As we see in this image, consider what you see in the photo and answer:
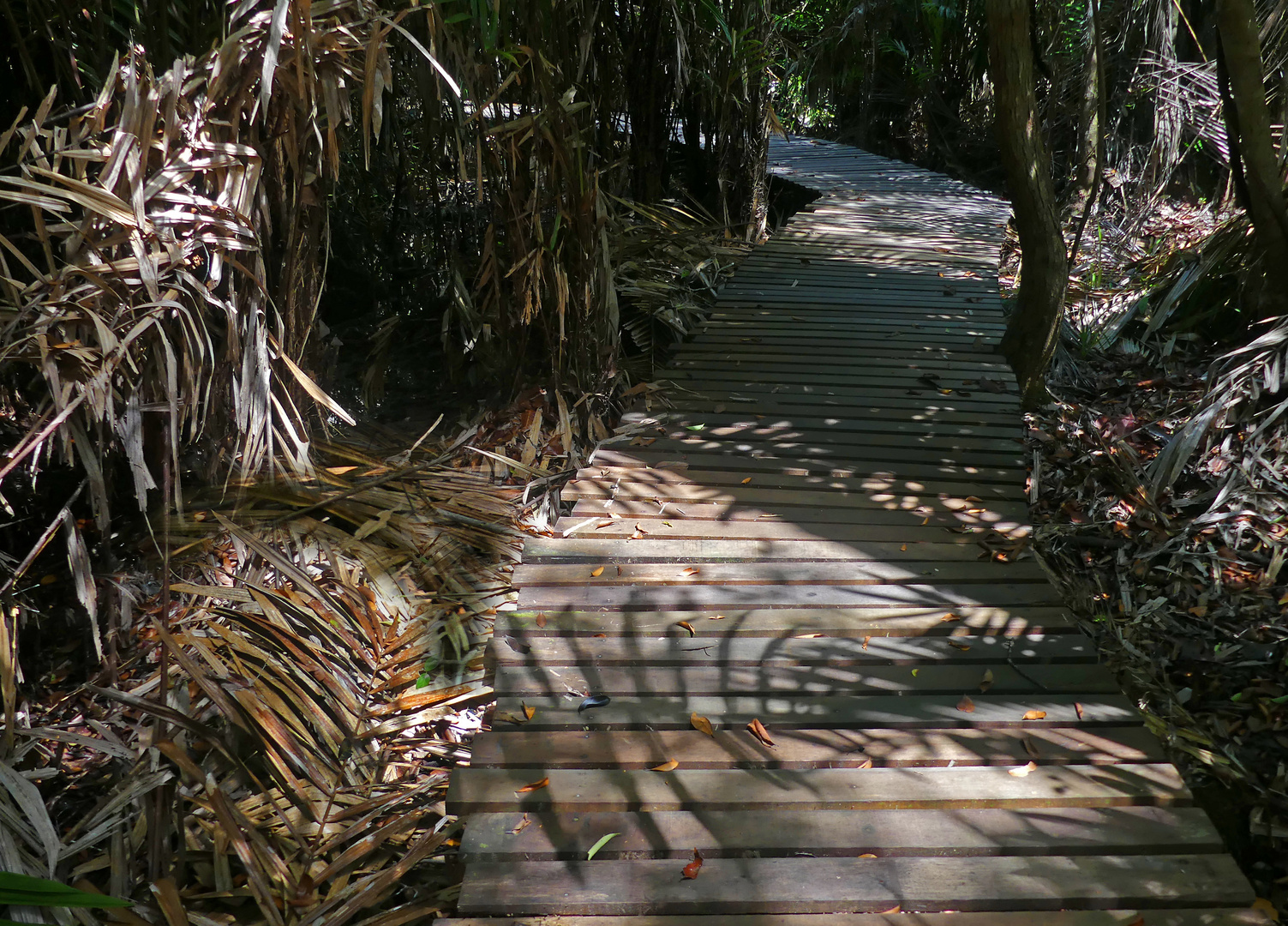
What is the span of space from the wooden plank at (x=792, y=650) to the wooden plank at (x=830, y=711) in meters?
0.11

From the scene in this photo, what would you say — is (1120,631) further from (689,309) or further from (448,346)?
(448,346)

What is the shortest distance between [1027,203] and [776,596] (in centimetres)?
225

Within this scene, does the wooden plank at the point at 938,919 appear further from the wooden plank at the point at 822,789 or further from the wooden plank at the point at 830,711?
the wooden plank at the point at 830,711

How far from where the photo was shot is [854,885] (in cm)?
164

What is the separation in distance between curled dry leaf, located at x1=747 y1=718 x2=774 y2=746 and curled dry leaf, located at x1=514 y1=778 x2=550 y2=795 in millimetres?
460

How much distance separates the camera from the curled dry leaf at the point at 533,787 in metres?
1.84

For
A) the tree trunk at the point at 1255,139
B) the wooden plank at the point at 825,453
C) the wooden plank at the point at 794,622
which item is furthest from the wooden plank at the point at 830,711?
the tree trunk at the point at 1255,139

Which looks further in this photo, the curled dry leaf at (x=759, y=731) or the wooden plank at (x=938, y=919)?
the curled dry leaf at (x=759, y=731)

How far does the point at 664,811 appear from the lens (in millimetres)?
1805

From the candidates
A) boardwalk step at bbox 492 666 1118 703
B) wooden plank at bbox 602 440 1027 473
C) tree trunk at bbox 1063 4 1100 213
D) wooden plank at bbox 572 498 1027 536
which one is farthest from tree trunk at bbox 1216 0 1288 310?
boardwalk step at bbox 492 666 1118 703

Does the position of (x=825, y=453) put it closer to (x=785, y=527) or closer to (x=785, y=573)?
(x=785, y=527)

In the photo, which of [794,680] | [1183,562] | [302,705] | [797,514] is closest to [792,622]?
[794,680]

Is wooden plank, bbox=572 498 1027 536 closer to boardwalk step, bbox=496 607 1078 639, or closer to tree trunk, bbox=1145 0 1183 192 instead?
boardwalk step, bbox=496 607 1078 639

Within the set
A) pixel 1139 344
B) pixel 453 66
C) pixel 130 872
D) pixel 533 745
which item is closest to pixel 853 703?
pixel 533 745
